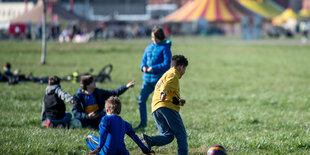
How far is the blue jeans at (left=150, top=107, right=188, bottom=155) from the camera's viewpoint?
6.59 meters

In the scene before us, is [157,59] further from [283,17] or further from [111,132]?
[283,17]

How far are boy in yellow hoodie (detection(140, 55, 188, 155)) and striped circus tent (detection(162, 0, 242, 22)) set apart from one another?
70.3m

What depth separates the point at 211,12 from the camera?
7875 centimetres

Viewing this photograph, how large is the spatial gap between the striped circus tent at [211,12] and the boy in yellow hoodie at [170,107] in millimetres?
70319

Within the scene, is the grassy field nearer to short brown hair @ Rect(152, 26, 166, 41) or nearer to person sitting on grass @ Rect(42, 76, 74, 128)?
person sitting on grass @ Rect(42, 76, 74, 128)

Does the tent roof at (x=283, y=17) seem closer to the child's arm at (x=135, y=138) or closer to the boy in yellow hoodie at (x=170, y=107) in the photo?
the boy in yellow hoodie at (x=170, y=107)

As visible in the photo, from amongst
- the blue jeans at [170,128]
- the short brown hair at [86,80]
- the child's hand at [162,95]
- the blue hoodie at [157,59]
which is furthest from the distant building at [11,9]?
the child's hand at [162,95]

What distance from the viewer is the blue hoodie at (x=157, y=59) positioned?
353 inches

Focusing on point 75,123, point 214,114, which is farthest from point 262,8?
point 75,123

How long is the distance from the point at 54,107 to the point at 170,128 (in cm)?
314

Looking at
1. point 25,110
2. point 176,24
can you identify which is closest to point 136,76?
point 25,110

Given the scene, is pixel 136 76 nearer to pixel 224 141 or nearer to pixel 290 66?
pixel 290 66

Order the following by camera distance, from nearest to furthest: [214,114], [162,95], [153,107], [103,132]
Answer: [103,132] → [162,95] → [153,107] → [214,114]

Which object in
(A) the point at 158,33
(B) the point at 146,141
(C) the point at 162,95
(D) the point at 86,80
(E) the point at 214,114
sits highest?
(A) the point at 158,33
